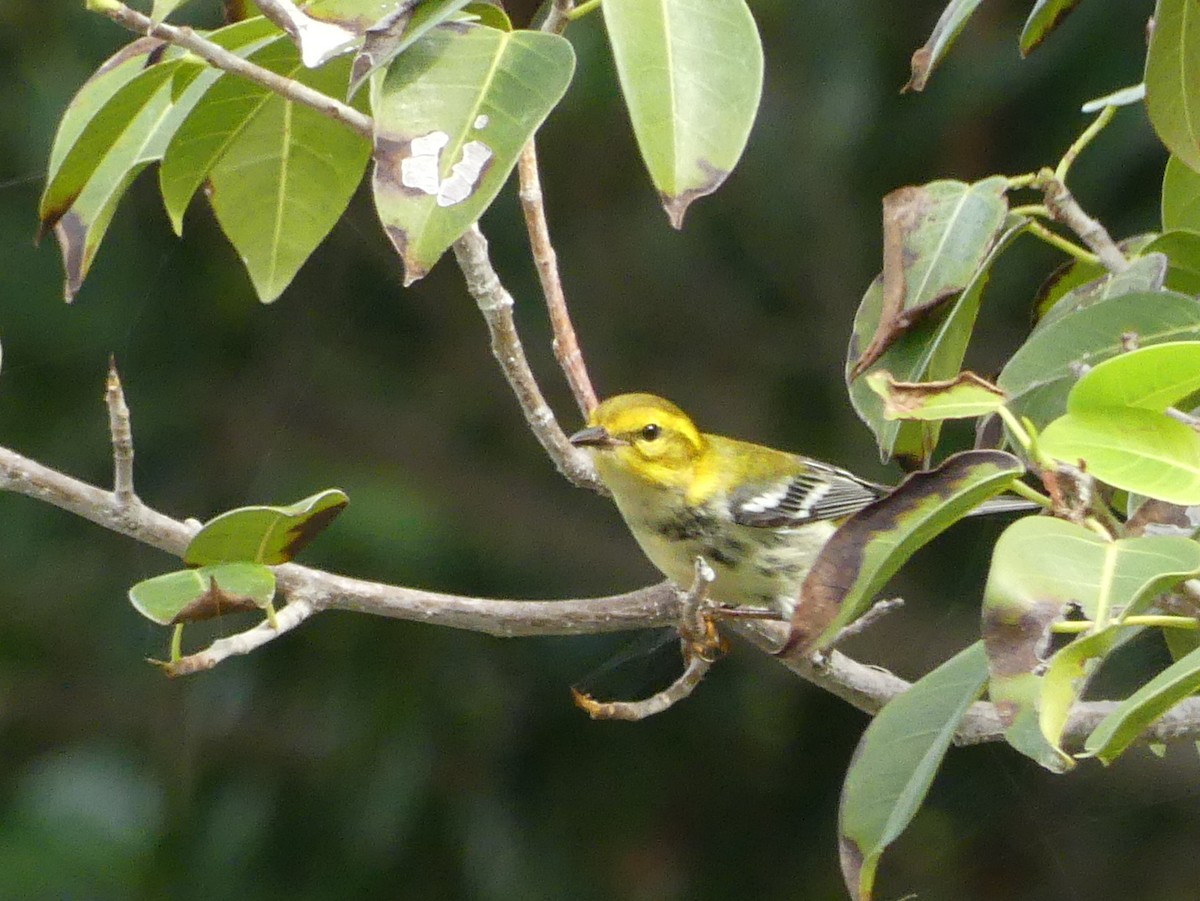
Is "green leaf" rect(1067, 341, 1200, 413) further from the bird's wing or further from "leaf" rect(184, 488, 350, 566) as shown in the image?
the bird's wing

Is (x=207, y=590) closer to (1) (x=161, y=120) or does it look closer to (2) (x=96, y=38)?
(1) (x=161, y=120)

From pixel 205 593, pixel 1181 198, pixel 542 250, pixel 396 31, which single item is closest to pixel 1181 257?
pixel 1181 198

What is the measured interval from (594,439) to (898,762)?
884mm

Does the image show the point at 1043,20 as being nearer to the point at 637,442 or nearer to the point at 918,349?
the point at 918,349

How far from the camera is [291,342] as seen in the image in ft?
12.2

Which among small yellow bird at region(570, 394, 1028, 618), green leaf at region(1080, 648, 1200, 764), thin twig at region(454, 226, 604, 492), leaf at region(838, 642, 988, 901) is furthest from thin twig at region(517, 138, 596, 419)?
green leaf at region(1080, 648, 1200, 764)

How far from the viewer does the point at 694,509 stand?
2.04 metres

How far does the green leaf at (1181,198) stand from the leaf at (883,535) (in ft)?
2.23

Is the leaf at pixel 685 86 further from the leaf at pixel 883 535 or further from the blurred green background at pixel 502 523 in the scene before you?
the blurred green background at pixel 502 523

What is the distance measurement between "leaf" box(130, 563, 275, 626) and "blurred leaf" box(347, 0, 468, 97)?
1.31 feet

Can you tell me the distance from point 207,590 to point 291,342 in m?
2.65

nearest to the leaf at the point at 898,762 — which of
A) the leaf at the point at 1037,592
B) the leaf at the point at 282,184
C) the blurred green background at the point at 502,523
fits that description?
the leaf at the point at 1037,592

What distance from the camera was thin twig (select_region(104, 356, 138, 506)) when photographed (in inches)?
48.0

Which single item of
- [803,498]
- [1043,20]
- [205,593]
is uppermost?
[1043,20]
